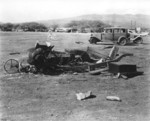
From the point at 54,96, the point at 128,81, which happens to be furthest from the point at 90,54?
the point at 54,96

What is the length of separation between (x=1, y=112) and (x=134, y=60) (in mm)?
9216

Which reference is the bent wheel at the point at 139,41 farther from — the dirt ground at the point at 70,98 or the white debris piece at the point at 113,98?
the white debris piece at the point at 113,98

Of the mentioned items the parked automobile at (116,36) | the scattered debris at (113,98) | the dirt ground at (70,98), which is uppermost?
the parked automobile at (116,36)

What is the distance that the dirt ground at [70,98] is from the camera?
566 cm

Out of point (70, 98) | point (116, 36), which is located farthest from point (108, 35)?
point (70, 98)

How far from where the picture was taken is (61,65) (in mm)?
10484

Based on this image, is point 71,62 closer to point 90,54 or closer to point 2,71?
point 90,54

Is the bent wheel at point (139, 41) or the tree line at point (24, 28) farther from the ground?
the tree line at point (24, 28)

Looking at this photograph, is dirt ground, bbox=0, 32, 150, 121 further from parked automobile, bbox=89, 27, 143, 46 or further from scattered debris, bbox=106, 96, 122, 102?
parked automobile, bbox=89, 27, 143, 46

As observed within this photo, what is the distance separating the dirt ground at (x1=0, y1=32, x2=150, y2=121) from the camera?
5659 mm

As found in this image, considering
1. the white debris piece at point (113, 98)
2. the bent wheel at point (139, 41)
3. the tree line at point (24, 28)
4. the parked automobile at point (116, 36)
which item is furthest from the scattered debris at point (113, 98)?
the tree line at point (24, 28)

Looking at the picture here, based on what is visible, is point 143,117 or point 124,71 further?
point 124,71

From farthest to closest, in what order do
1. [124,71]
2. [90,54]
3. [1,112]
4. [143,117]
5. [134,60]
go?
[134,60] < [90,54] < [124,71] < [1,112] < [143,117]

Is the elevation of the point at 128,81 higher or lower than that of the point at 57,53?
lower
